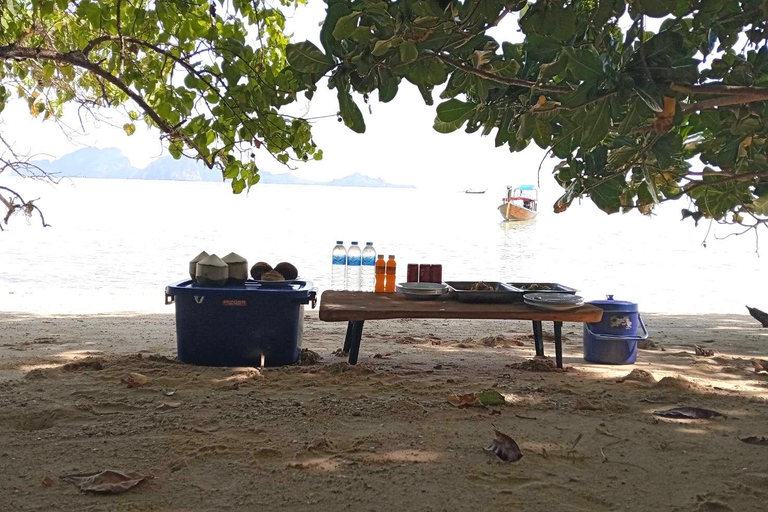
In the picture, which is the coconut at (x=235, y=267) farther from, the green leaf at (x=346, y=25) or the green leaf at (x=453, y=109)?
the green leaf at (x=346, y=25)

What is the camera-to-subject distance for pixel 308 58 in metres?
2.10

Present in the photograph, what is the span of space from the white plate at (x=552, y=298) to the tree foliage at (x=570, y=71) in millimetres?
825

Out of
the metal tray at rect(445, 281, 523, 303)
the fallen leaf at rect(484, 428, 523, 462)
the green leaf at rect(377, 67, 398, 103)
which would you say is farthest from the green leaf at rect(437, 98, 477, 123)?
the metal tray at rect(445, 281, 523, 303)

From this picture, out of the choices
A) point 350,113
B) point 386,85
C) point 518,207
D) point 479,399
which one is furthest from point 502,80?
point 518,207

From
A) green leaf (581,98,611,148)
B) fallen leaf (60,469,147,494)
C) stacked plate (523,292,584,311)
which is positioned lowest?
fallen leaf (60,469,147,494)

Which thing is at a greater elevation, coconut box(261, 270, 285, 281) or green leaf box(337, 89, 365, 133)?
green leaf box(337, 89, 365, 133)

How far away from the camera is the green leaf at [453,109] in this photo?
2.73 metres

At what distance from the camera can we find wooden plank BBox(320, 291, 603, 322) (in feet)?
12.8

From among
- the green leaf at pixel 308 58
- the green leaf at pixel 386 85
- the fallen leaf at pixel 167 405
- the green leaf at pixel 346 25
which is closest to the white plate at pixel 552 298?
the fallen leaf at pixel 167 405

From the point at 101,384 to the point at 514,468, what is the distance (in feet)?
7.79

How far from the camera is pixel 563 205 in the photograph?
3.33 m

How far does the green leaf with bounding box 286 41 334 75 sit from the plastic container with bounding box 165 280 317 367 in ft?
7.38

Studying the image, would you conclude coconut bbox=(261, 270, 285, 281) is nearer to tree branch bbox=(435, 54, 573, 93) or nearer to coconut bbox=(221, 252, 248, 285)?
coconut bbox=(221, 252, 248, 285)

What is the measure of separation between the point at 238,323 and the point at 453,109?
7.09 ft
